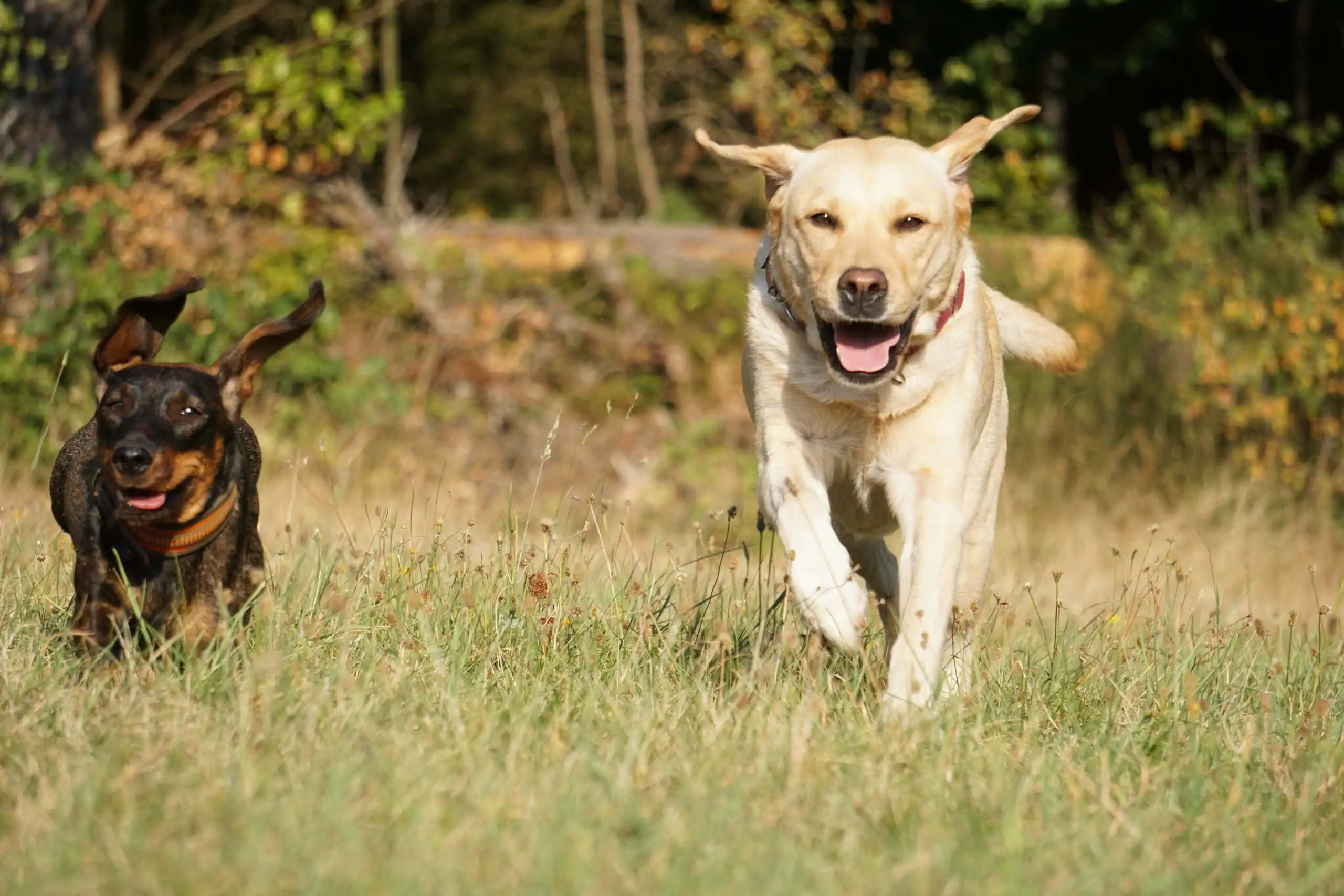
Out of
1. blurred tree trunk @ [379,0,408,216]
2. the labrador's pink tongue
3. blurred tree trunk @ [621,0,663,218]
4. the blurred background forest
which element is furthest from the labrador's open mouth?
blurred tree trunk @ [621,0,663,218]

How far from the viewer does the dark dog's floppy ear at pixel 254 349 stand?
171 inches

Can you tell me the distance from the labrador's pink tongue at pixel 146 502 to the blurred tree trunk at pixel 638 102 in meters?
12.9

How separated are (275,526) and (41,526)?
1.06 metres

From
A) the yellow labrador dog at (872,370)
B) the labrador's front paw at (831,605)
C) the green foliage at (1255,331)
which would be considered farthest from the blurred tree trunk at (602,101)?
the labrador's front paw at (831,605)

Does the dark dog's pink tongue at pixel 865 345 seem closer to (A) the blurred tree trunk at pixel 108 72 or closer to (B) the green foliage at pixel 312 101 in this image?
(B) the green foliage at pixel 312 101

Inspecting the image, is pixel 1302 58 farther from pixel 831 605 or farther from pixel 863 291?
pixel 831 605

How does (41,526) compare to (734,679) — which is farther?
(41,526)

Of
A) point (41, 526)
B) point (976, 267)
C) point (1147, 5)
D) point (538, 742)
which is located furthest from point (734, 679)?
point (1147, 5)

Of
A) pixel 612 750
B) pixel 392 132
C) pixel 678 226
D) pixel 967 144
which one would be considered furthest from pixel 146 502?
pixel 392 132

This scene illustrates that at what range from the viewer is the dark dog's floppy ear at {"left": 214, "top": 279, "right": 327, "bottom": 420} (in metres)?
4.34

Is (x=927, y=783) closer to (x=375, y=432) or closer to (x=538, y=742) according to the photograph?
(x=538, y=742)

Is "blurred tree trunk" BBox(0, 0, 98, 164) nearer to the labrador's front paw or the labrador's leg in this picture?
the labrador's leg

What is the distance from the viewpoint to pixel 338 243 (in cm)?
1041

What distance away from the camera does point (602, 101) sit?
56.7 feet
